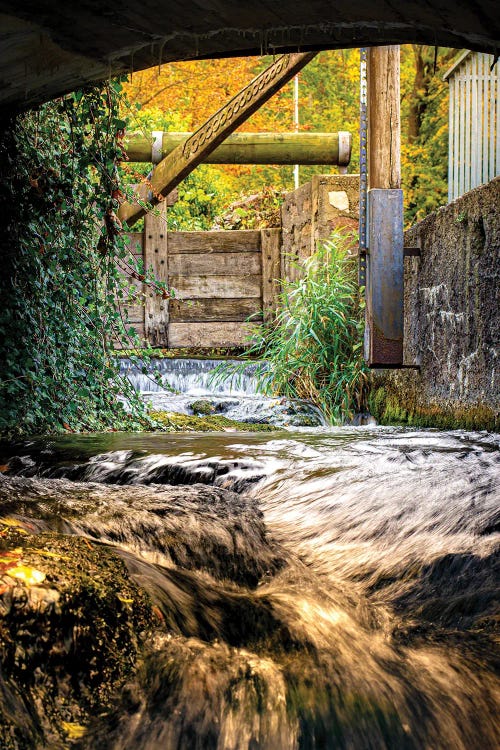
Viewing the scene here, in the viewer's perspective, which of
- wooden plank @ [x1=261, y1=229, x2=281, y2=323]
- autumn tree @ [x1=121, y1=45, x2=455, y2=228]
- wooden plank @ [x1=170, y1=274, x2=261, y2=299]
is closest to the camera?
wooden plank @ [x1=261, y1=229, x2=281, y2=323]

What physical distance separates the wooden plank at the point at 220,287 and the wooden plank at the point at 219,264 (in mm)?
66

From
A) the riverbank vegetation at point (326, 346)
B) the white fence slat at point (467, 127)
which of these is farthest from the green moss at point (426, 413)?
the white fence slat at point (467, 127)

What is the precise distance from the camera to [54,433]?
4.79 metres

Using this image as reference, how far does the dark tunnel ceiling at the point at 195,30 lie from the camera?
332 centimetres

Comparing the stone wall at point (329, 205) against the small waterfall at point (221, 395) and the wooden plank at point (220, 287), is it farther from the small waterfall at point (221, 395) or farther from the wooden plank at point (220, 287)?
the wooden plank at point (220, 287)

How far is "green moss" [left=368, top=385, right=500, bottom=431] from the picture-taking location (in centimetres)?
484

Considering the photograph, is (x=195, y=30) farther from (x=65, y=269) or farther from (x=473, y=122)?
(x=473, y=122)

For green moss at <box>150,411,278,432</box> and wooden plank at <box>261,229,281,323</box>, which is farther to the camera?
wooden plank at <box>261,229,281,323</box>

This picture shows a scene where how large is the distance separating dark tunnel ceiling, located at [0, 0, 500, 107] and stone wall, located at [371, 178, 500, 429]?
1.32 m

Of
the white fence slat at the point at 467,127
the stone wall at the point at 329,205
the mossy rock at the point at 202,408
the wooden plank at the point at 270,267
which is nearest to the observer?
the white fence slat at the point at 467,127

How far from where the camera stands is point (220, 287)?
11156 mm

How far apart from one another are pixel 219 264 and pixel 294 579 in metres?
8.78

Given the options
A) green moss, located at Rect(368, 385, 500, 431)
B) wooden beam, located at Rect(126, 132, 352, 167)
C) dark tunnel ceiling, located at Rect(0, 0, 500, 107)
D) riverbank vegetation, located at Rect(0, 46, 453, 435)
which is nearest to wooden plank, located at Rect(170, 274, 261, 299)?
wooden beam, located at Rect(126, 132, 352, 167)

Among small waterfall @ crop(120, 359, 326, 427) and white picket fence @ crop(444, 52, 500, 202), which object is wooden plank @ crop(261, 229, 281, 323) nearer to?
small waterfall @ crop(120, 359, 326, 427)
